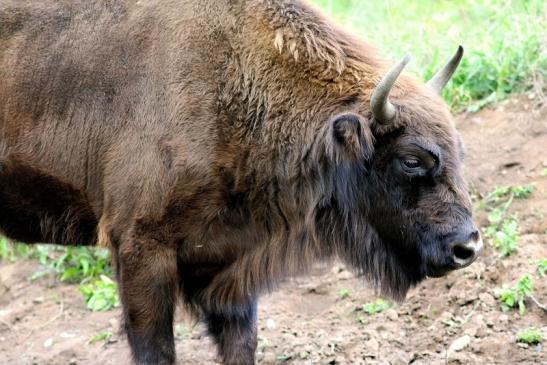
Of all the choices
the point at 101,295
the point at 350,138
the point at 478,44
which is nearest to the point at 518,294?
the point at 350,138

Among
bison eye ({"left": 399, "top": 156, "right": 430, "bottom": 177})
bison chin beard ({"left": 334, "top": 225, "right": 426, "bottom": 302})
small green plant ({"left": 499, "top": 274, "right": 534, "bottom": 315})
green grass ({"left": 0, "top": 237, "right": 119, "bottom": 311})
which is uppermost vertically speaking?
bison eye ({"left": 399, "top": 156, "right": 430, "bottom": 177})

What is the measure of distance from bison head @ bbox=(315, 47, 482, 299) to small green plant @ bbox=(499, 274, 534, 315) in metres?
1.04

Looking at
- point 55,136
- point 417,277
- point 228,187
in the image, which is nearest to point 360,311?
point 417,277

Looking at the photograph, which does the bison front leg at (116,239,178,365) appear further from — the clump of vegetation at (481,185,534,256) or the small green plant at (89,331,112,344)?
the clump of vegetation at (481,185,534,256)

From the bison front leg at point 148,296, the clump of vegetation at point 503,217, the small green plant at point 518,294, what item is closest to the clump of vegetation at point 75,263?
the bison front leg at point 148,296

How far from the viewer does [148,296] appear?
516 cm

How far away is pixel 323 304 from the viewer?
6969mm

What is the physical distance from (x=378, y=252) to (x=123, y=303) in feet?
5.15

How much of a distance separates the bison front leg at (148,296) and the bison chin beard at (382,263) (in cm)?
112

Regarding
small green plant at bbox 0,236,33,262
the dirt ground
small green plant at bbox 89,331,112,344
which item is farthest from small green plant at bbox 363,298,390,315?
small green plant at bbox 0,236,33,262

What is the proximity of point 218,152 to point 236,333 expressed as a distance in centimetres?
132

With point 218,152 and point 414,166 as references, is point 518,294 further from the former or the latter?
point 218,152

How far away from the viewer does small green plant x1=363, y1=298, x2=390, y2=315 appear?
6599mm

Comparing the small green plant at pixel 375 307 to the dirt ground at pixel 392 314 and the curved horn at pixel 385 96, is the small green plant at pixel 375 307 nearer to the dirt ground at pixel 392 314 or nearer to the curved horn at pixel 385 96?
the dirt ground at pixel 392 314
